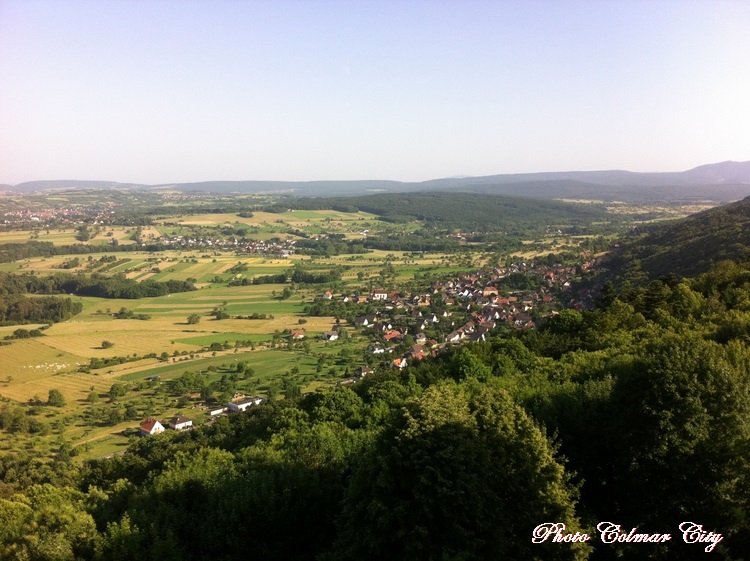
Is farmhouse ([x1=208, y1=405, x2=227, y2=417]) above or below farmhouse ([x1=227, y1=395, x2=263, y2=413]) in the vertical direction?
below

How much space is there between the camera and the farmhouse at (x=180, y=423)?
26.4 metres

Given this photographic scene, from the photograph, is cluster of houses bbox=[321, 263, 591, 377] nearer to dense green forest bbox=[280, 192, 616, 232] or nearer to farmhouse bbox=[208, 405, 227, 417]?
farmhouse bbox=[208, 405, 227, 417]

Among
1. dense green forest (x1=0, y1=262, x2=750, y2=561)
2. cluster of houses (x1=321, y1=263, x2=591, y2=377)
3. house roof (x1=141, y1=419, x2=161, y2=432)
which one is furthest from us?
→ cluster of houses (x1=321, y1=263, x2=591, y2=377)

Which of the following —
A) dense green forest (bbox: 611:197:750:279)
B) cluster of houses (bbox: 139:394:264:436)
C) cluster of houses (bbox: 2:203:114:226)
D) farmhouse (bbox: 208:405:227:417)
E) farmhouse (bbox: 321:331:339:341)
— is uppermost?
cluster of houses (bbox: 2:203:114:226)

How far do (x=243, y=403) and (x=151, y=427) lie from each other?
17.0ft

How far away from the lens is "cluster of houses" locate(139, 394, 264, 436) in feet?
85.4

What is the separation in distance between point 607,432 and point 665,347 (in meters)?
3.00

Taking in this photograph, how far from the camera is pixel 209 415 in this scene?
2841 centimetres

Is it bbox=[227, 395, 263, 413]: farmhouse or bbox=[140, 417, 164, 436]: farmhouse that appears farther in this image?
bbox=[227, 395, 263, 413]: farmhouse

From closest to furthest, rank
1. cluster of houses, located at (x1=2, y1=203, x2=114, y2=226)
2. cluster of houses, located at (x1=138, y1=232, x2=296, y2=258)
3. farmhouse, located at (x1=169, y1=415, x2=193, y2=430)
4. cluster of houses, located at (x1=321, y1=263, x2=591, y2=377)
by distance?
farmhouse, located at (x1=169, y1=415, x2=193, y2=430) < cluster of houses, located at (x1=321, y1=263, x2=591, y2=377) < cluster of houses, located at (x1=138, y1=232, x2=296, y2=258) < cluster of houses, located at (x1=2, y1=203, x2=114, y2=226)

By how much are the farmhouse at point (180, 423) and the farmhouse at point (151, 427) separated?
561 mm

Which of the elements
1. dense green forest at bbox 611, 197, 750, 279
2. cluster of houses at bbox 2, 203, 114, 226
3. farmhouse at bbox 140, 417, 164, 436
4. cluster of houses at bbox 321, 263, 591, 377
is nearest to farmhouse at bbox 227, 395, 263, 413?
farmhouse at bbox 140, 417, 164, 436

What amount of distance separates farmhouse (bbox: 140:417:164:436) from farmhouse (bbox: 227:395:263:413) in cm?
392

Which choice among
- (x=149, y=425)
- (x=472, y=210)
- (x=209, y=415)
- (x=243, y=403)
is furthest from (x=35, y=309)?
(x=472, y=210)
